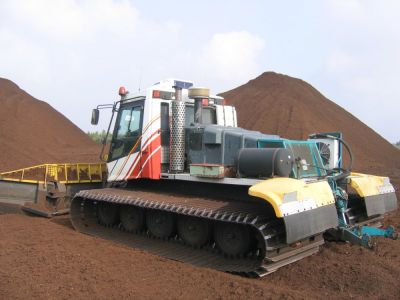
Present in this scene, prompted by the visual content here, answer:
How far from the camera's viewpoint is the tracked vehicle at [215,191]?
5848mm

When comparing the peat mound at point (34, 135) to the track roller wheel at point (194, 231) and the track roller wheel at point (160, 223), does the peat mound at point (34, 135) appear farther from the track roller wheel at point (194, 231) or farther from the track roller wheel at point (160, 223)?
the track roller wheel at point (194, 231)

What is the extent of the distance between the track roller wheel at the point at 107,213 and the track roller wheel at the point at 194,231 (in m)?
1.77

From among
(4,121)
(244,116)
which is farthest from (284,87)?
(4,121)

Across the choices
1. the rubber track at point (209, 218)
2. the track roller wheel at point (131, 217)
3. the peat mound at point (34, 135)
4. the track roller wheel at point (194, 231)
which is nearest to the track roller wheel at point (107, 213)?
the rubber track at point (209, 218)

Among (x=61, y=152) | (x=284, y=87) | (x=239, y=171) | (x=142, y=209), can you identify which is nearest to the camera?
(x=239, y=171)

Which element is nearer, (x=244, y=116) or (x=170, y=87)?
(x=170, y=87)

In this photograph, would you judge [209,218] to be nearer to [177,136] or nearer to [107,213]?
[177,136]

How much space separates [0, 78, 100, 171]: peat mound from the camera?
82.5ft

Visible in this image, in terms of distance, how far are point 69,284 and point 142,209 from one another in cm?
259

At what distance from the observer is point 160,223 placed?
7.48 meters

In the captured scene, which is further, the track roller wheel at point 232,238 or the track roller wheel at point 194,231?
the track roller wheel at point 194,231

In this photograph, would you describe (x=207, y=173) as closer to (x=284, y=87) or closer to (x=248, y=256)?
(x=248, y=256)

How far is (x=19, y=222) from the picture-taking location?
360 inches

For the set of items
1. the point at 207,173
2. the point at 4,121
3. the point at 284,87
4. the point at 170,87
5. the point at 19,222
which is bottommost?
the point at 19,222
